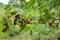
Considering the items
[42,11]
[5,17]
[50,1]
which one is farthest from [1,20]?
[50,1]

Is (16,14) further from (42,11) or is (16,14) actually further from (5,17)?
(42,11)

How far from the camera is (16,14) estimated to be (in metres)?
0.65

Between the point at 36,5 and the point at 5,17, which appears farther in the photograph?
the point at 36,5

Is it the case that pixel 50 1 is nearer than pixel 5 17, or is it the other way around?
pixel 5 17

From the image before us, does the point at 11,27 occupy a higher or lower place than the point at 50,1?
lower

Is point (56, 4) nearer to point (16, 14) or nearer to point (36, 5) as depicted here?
point (36, 5)

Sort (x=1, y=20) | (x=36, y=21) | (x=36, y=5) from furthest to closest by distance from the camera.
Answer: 1. (x=36, y=5)
2. (x=36, y=21)
3. (x=1, y=20)

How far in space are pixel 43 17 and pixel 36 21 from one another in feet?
0.23

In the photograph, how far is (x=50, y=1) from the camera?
914mm

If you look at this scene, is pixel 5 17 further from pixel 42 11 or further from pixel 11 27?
pixel 42 11

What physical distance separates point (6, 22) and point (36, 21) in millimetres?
137

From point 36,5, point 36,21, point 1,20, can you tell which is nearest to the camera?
point 1,20

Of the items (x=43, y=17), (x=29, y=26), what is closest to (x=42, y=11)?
(x=43, y=17)

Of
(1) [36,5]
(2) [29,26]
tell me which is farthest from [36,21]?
(1) [36,5]
